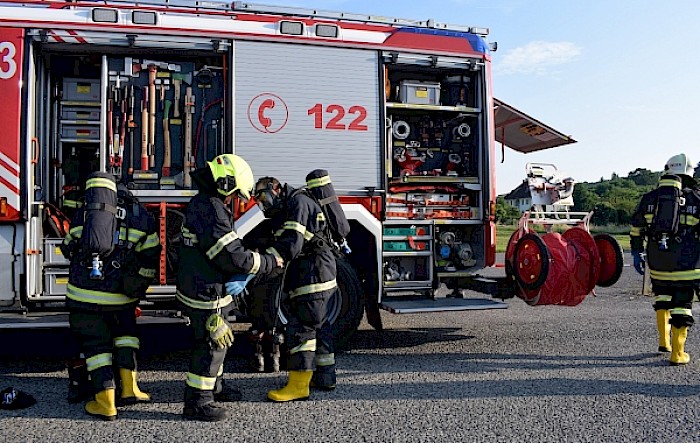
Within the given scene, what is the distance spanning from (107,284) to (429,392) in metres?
2.44

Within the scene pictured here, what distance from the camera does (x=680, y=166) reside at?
6066 mm

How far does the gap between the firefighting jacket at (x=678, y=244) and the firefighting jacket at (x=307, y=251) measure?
3175mm

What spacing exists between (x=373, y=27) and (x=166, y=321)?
334cm

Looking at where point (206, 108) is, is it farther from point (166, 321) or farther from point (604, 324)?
point (604, 324)

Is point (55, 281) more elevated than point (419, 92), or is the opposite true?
point (419, 92)

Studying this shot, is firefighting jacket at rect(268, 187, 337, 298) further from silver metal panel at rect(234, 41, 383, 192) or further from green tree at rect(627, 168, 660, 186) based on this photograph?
green tree at rect(627, 168, 660, 186)

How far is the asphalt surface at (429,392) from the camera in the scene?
A: 3885 mm

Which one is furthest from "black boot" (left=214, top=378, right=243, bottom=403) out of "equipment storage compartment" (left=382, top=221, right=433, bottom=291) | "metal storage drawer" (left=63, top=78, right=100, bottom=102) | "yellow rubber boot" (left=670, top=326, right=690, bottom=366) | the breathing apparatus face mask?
"yellow rubber boot" (left=670, top=326, right=690, bottom=366)

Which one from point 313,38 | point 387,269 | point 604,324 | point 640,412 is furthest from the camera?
point 604,324

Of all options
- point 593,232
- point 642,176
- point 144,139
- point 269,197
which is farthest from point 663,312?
point 642,176

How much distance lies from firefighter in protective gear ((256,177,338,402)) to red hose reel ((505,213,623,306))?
2256mm

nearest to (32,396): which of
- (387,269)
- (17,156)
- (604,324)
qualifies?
(17,156)

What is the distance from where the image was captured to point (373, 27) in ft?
20.1

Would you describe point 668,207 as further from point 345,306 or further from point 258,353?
point 258,353
